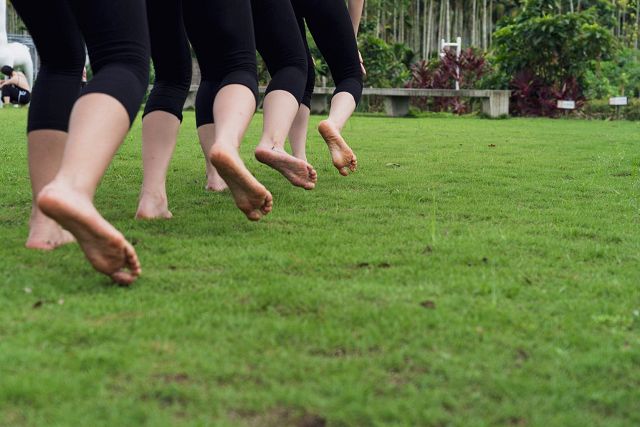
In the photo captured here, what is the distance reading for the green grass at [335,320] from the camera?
1581 mm

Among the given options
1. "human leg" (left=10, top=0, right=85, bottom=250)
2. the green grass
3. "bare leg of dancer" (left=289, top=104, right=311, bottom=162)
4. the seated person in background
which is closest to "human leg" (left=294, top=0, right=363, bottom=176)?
"bare leg of dancer" (left=289, top=104, right=311, bottom=162)

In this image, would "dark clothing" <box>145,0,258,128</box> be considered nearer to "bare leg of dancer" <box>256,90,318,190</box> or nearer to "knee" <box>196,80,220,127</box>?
"knee" <box>196,80,220,127</box>

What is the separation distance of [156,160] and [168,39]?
19.8 inches

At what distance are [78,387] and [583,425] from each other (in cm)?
93

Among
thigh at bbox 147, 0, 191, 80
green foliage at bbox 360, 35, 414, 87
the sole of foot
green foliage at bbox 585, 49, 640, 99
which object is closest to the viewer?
the sole of foot

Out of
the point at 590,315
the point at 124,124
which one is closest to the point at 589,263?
Answer: the point at 590,315

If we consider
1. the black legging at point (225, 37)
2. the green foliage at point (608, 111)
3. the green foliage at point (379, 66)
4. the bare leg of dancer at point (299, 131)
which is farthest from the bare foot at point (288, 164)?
the green foliage at point (379, 66)

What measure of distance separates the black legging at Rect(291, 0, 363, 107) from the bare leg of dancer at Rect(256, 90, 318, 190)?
30.5 inches

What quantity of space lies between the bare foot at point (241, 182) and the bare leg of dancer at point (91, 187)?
16.5 inches

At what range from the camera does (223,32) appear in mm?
3146

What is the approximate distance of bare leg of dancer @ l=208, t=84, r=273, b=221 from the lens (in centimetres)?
278

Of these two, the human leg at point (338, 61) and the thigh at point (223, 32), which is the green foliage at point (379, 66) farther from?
the thigh at point (223, 32)

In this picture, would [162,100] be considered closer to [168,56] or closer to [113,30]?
[168,56]

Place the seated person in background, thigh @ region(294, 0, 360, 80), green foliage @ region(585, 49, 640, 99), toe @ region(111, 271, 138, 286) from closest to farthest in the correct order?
toe @ region(111, 271, 138, 286), thigh @ region(294, 0, 360, 80), the seated person in background, green foliage @ region(585, 49, 640, 99)
